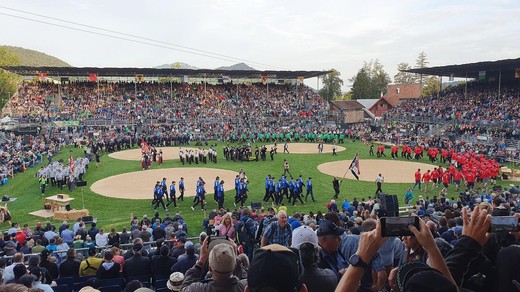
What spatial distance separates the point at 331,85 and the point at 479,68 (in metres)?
56.0

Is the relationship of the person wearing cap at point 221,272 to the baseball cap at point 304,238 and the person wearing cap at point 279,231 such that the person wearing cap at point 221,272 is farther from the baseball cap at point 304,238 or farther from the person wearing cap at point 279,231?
the person wearing cap at point 279,231

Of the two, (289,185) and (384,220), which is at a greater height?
(384,220)

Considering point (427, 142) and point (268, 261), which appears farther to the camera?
point (427, 142)

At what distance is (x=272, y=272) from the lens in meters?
2.67

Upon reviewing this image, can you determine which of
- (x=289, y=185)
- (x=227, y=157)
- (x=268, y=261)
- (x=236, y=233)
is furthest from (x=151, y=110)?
(x=268, y=261)

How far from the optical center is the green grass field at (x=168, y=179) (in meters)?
19.2

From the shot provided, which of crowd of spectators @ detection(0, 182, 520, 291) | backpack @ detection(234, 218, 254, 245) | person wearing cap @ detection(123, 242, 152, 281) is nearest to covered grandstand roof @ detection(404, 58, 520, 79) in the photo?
backpack @ detection(234, 218, 254, 245)

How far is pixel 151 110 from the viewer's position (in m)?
54.7

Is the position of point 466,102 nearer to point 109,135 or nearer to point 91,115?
point 109,135

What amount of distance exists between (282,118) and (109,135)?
2289cm

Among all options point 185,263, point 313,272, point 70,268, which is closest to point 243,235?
point 185,263

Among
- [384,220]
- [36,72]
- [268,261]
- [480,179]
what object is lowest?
[480,179]

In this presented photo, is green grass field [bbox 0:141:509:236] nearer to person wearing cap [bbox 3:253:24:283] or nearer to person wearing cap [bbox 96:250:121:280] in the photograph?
person wearing cap [bbox 96:250:121:280]

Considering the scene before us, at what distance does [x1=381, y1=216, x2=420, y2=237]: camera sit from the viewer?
257 centimetres
